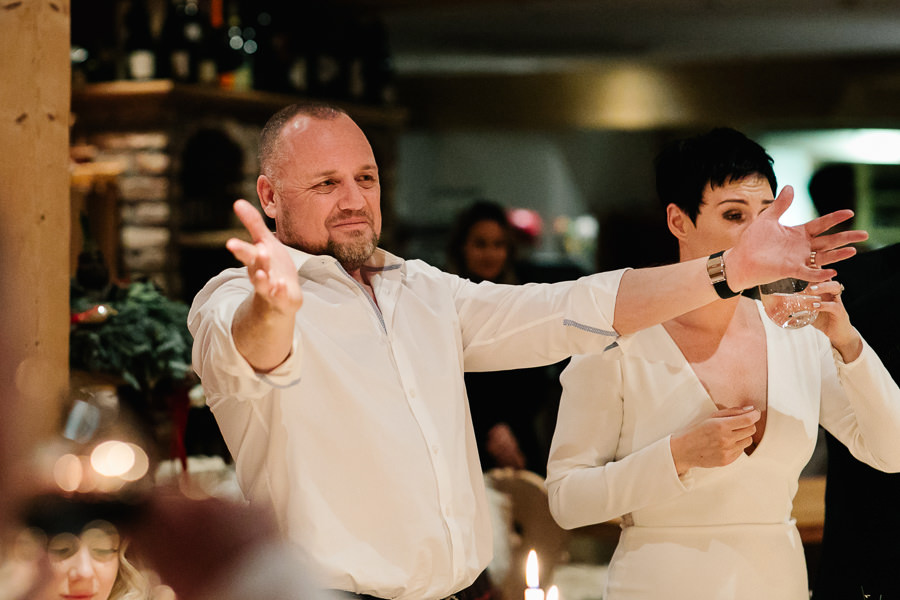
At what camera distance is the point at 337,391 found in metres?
1.55

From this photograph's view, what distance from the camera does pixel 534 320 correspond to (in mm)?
1702

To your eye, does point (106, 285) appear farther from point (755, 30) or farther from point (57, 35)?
point (755, 30)

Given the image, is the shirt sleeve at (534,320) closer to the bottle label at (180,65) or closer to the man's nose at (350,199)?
the man's nose at (350,199)

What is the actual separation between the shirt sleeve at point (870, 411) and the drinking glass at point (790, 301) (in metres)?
0.17

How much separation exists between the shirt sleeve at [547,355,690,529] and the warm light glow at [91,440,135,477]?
1.24 metres

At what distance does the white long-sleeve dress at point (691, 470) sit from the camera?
1.76m

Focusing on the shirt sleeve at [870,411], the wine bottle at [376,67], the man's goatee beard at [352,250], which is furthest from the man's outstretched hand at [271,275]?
the wine bottle at [376,67]

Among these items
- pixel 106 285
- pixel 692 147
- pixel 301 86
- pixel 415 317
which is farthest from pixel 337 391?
pixel 301 86

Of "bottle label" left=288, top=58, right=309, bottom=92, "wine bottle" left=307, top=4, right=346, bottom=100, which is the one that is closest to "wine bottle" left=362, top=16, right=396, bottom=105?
"wine bottle" left=307, top=4, right=346, bottom=100

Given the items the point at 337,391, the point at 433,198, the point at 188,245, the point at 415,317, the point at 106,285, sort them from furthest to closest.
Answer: the point at 433,198
the point at 188,245
the point at 106,285
the point at 415,317
the point at 337,391

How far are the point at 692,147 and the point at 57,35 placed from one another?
119 cm

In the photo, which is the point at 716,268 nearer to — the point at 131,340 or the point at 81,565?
the point at 81,565

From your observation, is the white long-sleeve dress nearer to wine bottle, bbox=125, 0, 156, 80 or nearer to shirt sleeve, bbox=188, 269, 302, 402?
shirt sleeve, bbox=188, 269, 302, 402

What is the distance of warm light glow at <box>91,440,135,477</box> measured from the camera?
623 mm
